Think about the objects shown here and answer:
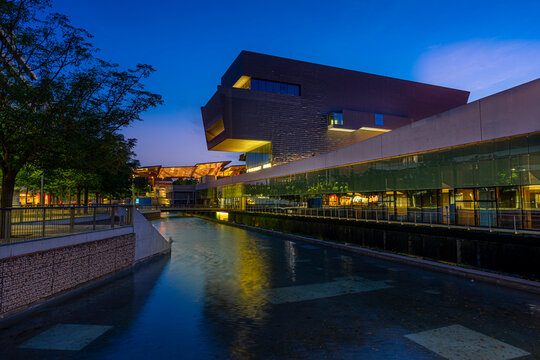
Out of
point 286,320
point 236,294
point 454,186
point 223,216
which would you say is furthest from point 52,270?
point 223,216

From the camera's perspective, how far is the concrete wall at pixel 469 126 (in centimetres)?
1403

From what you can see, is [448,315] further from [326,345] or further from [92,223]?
[92,223]

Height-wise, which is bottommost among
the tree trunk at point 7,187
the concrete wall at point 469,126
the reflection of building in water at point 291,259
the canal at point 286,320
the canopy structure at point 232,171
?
the reflection of building in water at point 291,259

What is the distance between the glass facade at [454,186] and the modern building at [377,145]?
0.05 metres

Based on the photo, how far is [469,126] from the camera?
16.5 m

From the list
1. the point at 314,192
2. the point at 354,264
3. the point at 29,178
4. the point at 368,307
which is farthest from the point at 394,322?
the point at 29,178

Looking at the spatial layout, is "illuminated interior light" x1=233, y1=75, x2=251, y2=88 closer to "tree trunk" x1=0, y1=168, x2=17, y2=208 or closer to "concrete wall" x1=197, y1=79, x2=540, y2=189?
"concrete wall" x1=197, y1=79, x2=540, y2=189

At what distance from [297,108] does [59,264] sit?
51813 millimetres

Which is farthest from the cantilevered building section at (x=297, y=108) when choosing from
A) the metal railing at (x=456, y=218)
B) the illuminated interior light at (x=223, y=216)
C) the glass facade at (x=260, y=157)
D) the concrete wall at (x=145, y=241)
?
the concrete wall at (x=145, y=241)

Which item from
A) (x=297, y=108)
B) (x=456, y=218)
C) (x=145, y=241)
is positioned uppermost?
(x=297, y=108)

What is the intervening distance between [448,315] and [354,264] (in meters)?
7.17

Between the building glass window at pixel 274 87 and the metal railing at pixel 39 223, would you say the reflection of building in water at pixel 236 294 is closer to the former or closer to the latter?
the metal railing at pixel 39 223

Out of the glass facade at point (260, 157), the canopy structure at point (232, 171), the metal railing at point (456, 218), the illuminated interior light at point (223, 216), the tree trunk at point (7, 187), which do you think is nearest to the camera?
the tree trunk at point (7, 187)

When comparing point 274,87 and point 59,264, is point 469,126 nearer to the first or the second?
point 59,264
